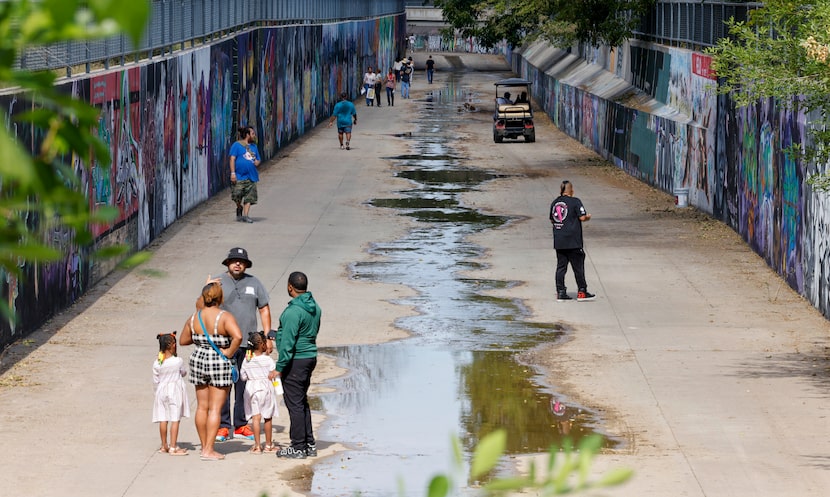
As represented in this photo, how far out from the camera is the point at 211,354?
1054cm

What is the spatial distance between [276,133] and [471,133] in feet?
31.2

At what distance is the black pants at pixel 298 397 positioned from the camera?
1074 centimetres

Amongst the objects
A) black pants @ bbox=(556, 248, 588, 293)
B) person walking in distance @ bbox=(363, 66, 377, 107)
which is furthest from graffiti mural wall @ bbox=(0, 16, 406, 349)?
person walking in distance @ bbox=(363, 66, 377, 107)

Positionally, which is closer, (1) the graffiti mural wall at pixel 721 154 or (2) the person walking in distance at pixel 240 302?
(2) the person walking in distance at pixel 240 302

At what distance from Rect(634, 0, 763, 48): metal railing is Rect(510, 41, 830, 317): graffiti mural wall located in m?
0.42

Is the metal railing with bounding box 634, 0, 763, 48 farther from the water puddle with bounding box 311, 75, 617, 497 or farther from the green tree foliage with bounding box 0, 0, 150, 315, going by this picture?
the green tree foliage with bounding box 0, 0, 150, 315

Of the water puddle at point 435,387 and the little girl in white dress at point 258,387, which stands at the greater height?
the little girl in white dress at point 258,387

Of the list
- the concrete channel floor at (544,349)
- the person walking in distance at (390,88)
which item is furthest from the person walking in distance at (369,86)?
the concrete channel floor at (544,349)

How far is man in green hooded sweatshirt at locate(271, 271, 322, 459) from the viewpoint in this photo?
10727mm

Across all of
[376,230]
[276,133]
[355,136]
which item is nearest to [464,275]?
[376,230]

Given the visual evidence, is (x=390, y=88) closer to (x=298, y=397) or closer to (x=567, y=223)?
(x=567, y=223)

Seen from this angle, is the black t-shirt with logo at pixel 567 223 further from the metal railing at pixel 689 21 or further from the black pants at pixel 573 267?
the metal railing at pixel 689 21

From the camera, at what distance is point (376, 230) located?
944 inches

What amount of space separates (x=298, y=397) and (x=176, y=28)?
1642 centimetres
